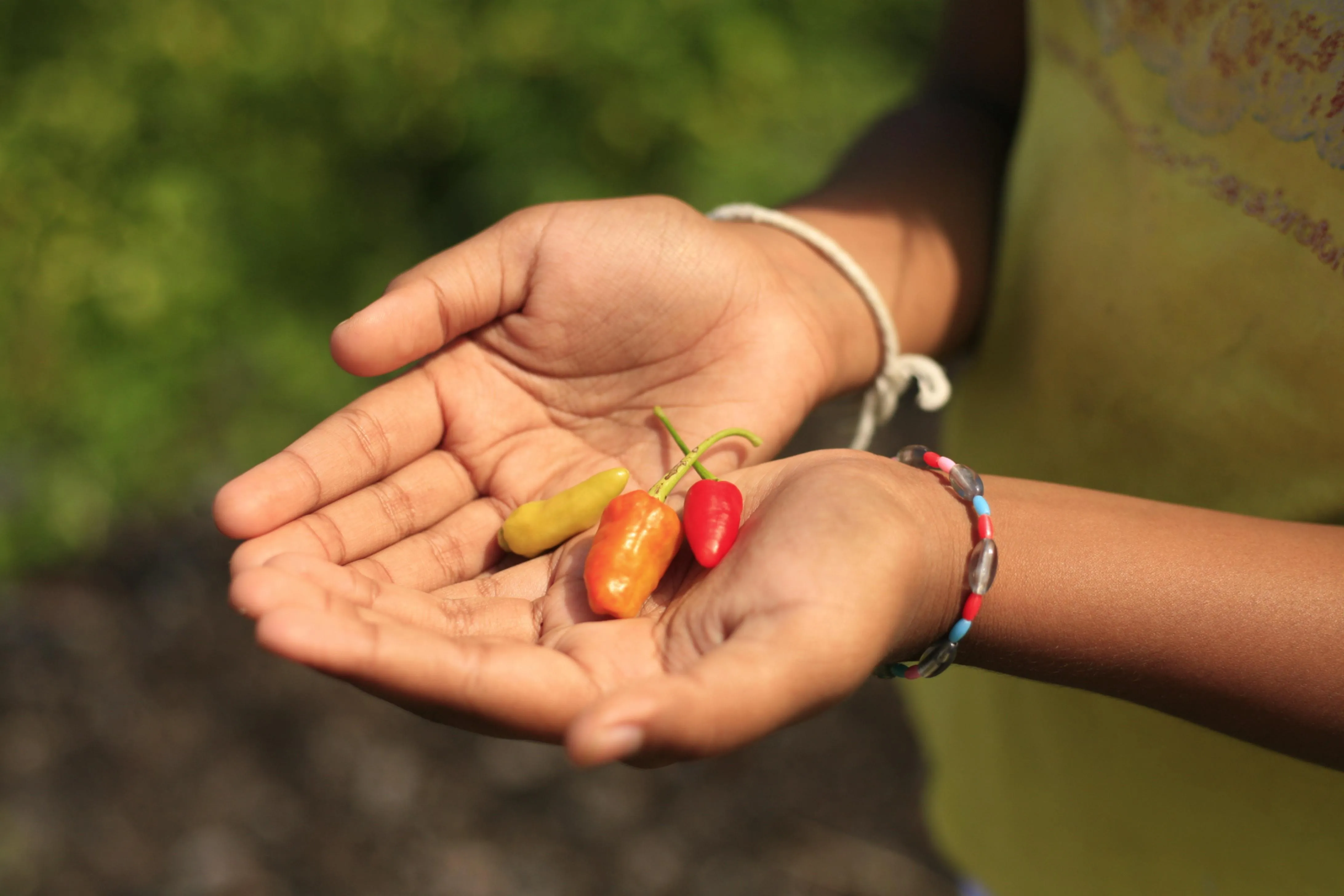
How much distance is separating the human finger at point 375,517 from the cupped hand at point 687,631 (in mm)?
123

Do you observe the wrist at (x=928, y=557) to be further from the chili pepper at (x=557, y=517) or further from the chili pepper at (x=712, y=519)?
the chili pepper at (x=557, y=517)

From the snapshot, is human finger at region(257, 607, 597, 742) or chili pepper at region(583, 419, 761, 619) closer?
human finger at region(257, 607, 597, 742)

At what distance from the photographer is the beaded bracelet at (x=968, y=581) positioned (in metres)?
2.29

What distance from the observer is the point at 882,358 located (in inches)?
133

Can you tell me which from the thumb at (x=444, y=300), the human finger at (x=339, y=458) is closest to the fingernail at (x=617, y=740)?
the human finger at (x=339, y=458)

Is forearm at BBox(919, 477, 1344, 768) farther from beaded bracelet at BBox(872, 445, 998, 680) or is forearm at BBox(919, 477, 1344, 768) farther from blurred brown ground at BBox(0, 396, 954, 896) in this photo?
blurred brown ground at BBox(0, 396, 954, 896)

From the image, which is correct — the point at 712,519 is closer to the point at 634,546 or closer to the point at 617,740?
the point at 634,546

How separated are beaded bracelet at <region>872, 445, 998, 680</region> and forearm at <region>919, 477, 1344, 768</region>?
41 millimetres

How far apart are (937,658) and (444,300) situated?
1.64 m

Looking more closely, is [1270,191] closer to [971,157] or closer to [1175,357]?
[1175,357]

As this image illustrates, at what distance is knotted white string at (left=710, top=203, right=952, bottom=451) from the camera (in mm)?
3262

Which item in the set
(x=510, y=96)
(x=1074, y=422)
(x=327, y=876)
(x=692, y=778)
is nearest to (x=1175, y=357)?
(x=1074, y=422)

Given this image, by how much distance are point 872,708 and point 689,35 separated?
460 centimetres

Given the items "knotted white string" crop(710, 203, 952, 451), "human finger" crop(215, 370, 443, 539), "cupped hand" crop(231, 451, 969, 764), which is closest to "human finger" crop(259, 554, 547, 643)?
"cupped hand" crop(231, 451, 969, 764)
